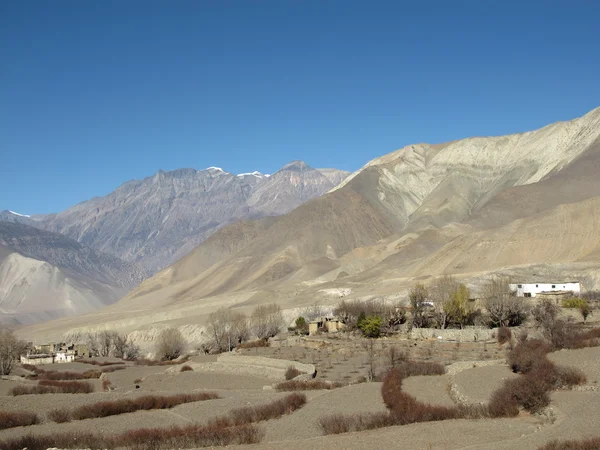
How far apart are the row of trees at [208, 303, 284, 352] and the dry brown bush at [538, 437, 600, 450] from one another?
4656 cm

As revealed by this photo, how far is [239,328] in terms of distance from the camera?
2677 inches

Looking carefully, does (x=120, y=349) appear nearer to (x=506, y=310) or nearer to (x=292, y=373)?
(x=506, y=310)

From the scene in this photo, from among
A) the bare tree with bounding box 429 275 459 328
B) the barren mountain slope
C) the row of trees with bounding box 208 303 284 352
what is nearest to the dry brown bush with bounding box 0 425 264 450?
the bare tree with bounding box 429 275 459 328

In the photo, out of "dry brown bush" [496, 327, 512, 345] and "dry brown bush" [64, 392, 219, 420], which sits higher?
"dry brown bush" [496, 327, 512, 345]

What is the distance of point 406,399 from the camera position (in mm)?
22344

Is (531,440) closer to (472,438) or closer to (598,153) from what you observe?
(472,438)

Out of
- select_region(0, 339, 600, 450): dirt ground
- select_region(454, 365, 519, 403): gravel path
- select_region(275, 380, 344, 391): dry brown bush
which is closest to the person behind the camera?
select_region(0, 339, 600, 450): dirt ground

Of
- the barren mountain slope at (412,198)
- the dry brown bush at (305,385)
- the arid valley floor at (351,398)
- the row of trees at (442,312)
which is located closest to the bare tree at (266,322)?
the row of trees at (442,312)

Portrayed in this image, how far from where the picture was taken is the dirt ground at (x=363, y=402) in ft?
57.0

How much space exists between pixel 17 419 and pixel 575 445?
17280mm

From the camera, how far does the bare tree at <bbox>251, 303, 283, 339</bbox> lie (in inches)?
2665

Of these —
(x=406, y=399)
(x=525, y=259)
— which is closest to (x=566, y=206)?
(x=525, y=259)

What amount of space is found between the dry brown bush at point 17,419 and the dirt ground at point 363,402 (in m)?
0.42

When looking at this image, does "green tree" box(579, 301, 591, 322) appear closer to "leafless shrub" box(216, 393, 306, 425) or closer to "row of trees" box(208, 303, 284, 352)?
"row of trees" box(208, 303, 284, 352)
